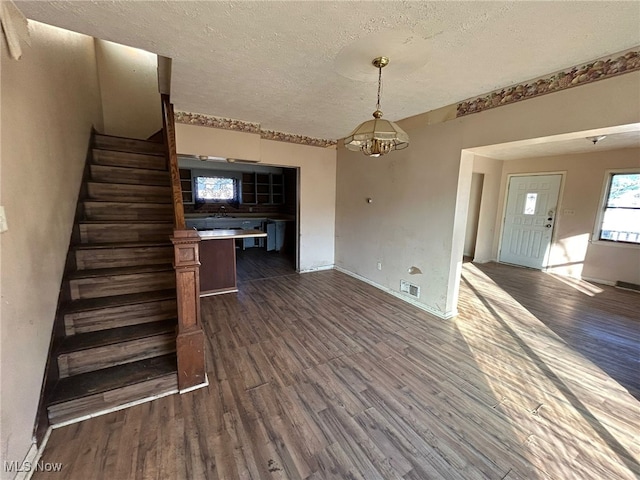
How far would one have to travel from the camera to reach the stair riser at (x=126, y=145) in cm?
323

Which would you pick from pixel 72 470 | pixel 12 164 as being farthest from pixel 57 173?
pixel 72 470

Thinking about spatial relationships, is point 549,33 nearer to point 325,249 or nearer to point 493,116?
point 493,116

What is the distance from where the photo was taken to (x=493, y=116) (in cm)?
261

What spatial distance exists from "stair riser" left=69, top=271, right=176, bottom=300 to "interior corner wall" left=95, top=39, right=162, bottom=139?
3027mm

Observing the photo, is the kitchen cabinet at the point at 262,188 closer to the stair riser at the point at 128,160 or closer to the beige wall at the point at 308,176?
the beige wall at the point at 308,176

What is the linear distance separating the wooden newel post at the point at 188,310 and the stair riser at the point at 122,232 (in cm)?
68

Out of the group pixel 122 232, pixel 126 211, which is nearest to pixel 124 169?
pixel 126 211

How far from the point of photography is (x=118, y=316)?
212cm

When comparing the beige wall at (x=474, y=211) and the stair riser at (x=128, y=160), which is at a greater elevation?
the stair riser at (x=128, y=160)

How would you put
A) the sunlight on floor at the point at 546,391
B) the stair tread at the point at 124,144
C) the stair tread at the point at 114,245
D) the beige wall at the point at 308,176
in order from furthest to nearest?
the beige wall at the point at 308,176 < the stair tread at the point at 124,144 < the stair tread at the point at 114,245 < the sunlight on floor at the point at 546,391

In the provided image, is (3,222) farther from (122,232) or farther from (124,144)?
(124,144)

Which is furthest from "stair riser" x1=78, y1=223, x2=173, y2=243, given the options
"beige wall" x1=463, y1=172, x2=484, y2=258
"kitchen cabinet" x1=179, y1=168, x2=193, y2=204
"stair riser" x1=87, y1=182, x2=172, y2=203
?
"beige wall" x1=463, y1=172, x2=484, y2=258

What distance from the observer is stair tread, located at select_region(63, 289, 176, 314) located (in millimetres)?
2002

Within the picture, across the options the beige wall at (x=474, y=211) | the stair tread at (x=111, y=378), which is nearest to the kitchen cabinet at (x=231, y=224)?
the stair tread at (x=111, y=378)
